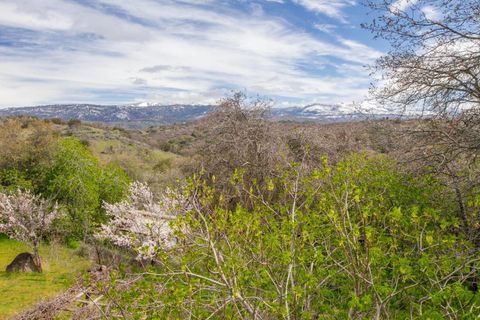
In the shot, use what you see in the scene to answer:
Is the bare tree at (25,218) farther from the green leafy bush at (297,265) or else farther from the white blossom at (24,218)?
the green leafy bush at (297,265)

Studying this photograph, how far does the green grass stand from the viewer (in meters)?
17.2

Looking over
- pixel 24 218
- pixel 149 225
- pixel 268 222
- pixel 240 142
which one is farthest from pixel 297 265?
pixel 24 218

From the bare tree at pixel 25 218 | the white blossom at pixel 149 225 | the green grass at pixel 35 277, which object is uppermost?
the white blossom at pixel 149 225

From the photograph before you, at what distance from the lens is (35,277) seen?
21453 millimetres

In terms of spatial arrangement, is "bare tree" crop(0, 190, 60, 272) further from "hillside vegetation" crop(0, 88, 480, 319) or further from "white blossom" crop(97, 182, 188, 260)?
"white blossom" crop(97, 182, 188, 260)

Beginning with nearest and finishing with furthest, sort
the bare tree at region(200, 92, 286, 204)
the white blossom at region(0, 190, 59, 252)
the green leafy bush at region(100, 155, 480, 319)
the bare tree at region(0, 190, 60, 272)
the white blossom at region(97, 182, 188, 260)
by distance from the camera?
the green leafy bush at region(100, 155, 480, 319)
the white blossom at region(97, 182, 188, 260)
the bare tree at region(200, 92, 286, 204)
the bare tree at region(0, 190, 60, 272)
the white blossom at region(0, 190, 59, 252)

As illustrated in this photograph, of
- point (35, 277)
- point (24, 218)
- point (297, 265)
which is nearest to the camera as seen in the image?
point (297, 265)

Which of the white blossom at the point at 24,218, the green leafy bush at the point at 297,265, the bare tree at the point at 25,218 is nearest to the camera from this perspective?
the green leafy bush at the point at 297,265

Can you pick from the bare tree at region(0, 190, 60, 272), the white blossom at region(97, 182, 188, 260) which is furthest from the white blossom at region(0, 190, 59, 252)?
the white blossom at region(97, 182, 188, 260)

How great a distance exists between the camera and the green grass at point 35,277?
1725 cm

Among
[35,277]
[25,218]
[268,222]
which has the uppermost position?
[268,222]

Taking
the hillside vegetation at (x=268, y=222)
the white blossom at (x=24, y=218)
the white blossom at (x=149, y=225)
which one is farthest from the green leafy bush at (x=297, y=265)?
the white blossom at (x=24, y=218)

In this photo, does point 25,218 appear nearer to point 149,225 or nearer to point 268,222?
point 149,225

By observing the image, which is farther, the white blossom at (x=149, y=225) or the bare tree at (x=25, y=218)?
the bare tree at (x=25, y=218)
